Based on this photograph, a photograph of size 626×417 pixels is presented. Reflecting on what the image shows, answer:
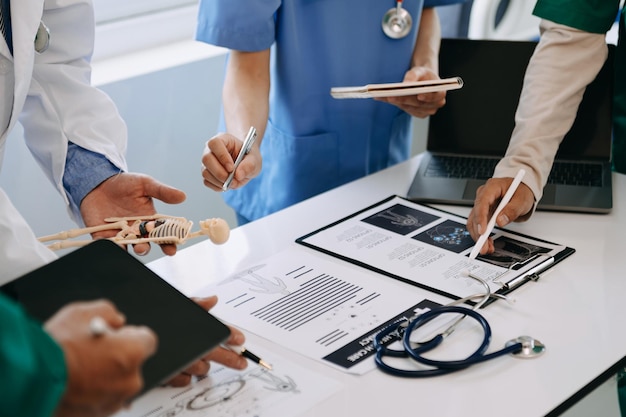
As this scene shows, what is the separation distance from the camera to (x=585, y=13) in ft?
4.74

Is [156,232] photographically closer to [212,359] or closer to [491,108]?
[212,359]

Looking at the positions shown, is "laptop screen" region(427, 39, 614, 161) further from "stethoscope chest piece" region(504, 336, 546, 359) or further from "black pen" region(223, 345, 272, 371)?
"black pen" region(223, 345, 272, 371)

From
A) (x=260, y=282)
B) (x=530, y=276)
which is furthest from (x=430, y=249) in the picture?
(x=260, y=282)

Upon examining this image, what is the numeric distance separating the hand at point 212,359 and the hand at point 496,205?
517mm

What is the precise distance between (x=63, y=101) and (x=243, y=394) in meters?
0.63

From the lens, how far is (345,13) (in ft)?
5.25

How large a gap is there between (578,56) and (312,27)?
516 mm

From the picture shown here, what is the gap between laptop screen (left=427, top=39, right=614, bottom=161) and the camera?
160 cm

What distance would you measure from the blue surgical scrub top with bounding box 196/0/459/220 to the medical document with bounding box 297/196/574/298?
0.27 metres

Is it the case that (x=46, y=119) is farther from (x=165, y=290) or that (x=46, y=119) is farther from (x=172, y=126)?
(x=172, y=126)

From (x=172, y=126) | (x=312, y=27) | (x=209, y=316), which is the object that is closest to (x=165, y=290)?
(x=209, y=316)

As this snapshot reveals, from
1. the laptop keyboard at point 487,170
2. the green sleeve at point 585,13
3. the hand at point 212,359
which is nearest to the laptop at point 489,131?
the laptop keyboard at point 487,170

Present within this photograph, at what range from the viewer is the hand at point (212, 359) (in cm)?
99

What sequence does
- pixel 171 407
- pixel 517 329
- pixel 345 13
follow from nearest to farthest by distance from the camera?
pixel 171 407
pixel 517 329
pixel 345 13
